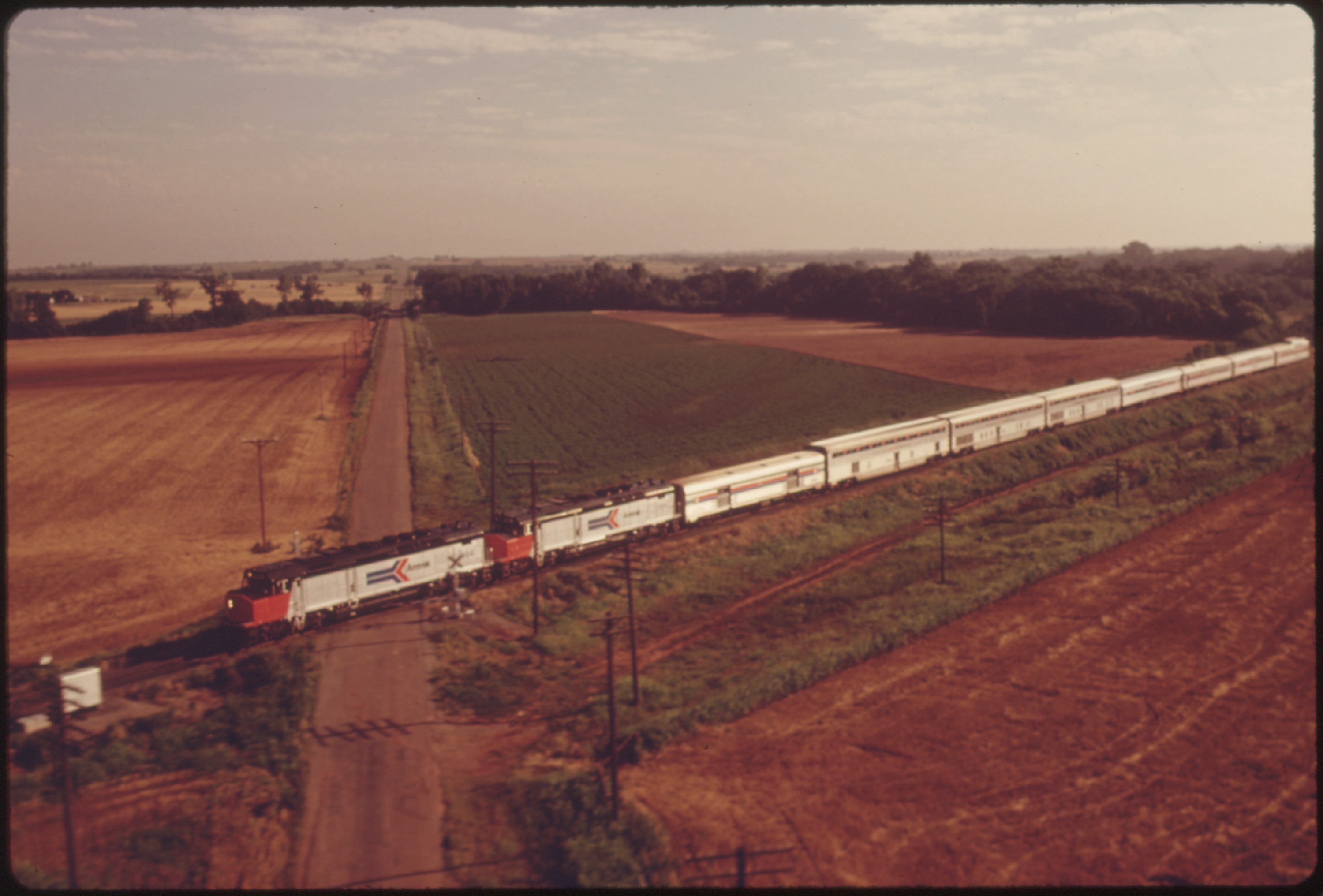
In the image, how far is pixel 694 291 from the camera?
194 metres

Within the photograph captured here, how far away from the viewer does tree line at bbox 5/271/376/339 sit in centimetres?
10556

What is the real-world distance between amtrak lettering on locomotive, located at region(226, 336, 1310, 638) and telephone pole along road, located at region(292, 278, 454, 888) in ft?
6.31

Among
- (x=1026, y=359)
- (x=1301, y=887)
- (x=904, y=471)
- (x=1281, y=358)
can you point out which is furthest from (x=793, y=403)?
(x=1301, y=887)

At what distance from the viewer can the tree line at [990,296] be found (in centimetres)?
11650

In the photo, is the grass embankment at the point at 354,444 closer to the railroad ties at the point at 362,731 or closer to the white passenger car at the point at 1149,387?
the railroad ties at the point at 362,731

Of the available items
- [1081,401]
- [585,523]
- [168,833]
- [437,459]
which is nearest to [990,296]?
[1081,401]

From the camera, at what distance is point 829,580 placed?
41656mm

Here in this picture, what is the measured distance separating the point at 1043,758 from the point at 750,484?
85.4 feet

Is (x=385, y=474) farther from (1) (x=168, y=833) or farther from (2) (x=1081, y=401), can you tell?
(2) (x=1081, y=401)

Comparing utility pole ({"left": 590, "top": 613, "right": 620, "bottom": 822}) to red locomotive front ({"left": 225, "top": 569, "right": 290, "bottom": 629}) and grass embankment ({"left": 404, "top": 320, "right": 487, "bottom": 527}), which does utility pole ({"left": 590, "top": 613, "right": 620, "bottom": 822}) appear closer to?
red locomotive front ({"left": 225, "top": 569, "right": 290, "bottom": 629})

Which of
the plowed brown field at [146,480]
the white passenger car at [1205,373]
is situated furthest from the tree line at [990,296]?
the plowed brown field at [146,480]

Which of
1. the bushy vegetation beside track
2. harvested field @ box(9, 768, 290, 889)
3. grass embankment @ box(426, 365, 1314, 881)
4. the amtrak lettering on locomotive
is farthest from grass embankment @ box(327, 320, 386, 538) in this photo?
harvested field @ box(9, 768, 290, 889)

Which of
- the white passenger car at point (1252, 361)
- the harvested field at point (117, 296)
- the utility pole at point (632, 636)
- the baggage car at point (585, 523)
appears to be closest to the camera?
the utility pole at point (632, 636)

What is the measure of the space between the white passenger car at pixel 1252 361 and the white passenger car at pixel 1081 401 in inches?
900
